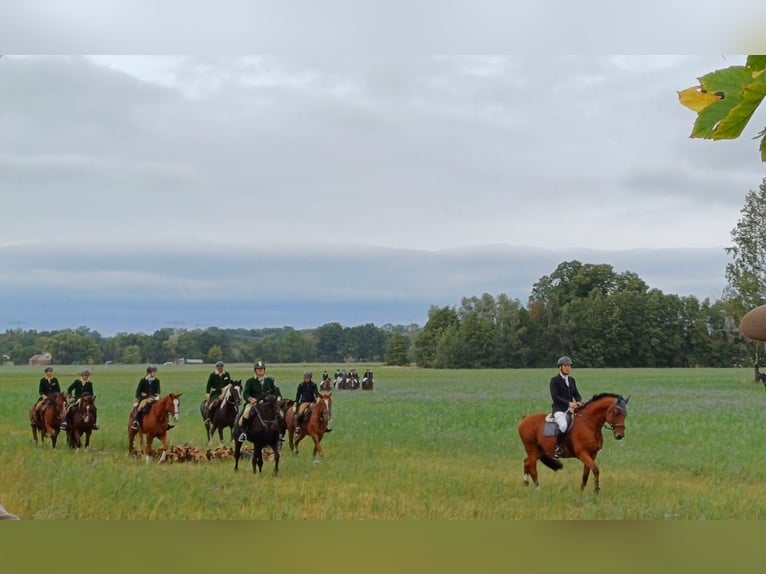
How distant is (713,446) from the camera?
9.18 meters

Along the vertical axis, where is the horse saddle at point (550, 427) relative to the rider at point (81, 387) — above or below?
below

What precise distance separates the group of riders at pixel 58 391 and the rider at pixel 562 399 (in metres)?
4.89

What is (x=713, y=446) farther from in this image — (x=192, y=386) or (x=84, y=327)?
(x=84, y=327)

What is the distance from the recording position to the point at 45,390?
28.8ft

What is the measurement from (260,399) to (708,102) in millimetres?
7368

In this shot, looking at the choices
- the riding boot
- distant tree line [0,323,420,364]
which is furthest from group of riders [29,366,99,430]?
the riding boot

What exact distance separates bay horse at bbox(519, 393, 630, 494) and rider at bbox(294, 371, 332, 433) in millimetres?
2231

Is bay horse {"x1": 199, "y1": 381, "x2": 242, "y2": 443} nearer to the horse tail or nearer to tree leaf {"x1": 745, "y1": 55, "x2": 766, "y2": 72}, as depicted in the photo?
the horse tail

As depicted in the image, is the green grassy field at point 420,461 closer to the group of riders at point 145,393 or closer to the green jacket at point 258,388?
the group of riders at point 145,393

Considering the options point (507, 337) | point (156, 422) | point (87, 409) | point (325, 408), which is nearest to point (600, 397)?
point (507, 337)

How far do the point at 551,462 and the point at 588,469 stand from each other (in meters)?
0.35

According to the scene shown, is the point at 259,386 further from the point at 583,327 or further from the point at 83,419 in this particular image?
the point at 583,327

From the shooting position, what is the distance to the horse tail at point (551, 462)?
7.45m

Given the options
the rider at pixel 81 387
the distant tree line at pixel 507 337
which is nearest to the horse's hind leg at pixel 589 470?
the distant tree line at pixel 507 337
